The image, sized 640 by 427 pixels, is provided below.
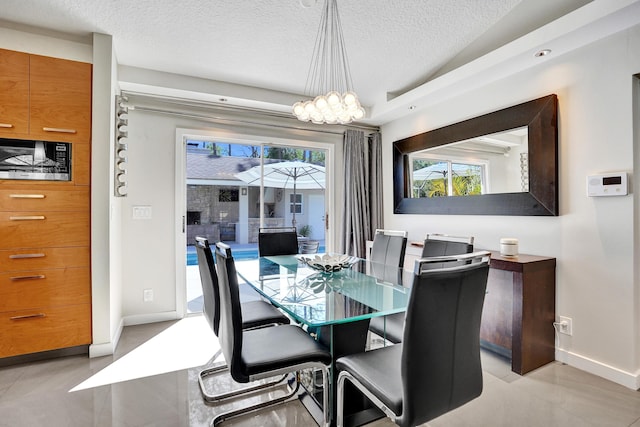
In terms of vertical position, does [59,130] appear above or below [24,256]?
above

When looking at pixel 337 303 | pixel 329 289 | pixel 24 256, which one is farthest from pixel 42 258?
pixel 337 303

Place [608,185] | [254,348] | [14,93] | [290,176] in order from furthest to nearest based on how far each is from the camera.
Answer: [290,176], [14,93], [608,185], [254,348]

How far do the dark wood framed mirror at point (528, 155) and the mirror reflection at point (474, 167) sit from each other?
0.05 meters

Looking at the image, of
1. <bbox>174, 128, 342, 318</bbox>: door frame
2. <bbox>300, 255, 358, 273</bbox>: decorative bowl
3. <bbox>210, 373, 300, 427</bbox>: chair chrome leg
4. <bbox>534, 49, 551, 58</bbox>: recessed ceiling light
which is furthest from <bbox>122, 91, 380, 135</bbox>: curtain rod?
<bbox>210, 373, 300, 427</bbox>: chair chrome leg

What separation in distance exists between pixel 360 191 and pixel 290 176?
97cm

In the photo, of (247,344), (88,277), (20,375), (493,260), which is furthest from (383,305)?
(20,375)

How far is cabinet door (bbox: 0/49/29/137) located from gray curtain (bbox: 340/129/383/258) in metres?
3.22

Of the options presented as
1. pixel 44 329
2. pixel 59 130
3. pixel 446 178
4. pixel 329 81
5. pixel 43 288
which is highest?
pixel 329 81

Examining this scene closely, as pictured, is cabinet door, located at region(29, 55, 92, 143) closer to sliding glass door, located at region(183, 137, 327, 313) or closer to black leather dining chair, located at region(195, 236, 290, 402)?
sliding glass door, located at region(183, 137, 327, 313)

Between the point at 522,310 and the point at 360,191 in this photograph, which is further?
the point at 360,191

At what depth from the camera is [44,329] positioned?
2.49 m

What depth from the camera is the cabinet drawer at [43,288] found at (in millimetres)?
2395

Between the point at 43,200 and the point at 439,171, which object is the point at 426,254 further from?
the point at 43,200

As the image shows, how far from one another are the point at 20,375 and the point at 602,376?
13.5ft
